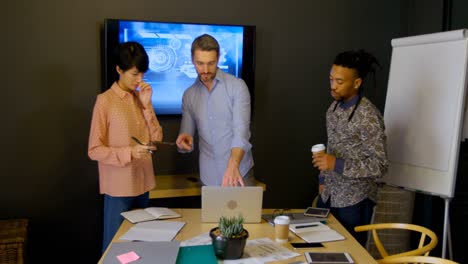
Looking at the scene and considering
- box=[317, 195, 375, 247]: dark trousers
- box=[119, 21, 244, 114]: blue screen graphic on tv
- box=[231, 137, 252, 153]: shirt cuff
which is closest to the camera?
box=[317, 195, 375, 247]: dark trousers

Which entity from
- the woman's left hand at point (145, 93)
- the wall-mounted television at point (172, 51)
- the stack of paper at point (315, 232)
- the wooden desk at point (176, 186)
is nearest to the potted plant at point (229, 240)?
the stack of paper at point (315, 232)

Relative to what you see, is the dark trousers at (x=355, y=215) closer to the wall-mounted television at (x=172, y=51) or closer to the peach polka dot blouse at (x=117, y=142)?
the peach polka dot blouse at (x=117, y=142)

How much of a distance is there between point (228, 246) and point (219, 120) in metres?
1.08

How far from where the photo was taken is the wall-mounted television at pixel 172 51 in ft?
10.4

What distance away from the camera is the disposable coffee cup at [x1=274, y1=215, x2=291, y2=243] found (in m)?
1.95

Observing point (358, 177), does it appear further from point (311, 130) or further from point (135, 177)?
point (311, 130)

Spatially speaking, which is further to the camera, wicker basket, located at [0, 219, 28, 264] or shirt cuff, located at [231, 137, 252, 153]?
wicker basket, located at [0, 219, 28, 264]

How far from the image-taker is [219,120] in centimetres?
269

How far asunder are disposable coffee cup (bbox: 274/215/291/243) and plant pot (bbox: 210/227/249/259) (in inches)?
9.1

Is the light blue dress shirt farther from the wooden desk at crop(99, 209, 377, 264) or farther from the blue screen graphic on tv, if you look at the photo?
the blue screen graphic on tv

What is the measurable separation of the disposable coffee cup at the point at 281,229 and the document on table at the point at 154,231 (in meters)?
0.44

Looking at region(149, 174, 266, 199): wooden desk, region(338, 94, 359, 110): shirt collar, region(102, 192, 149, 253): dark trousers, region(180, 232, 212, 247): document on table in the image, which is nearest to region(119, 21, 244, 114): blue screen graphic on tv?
region(149, 174, 266, 199): wooden desk

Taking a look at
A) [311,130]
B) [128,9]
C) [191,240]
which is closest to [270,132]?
[311,130]

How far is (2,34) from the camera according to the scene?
3029 millimetres
